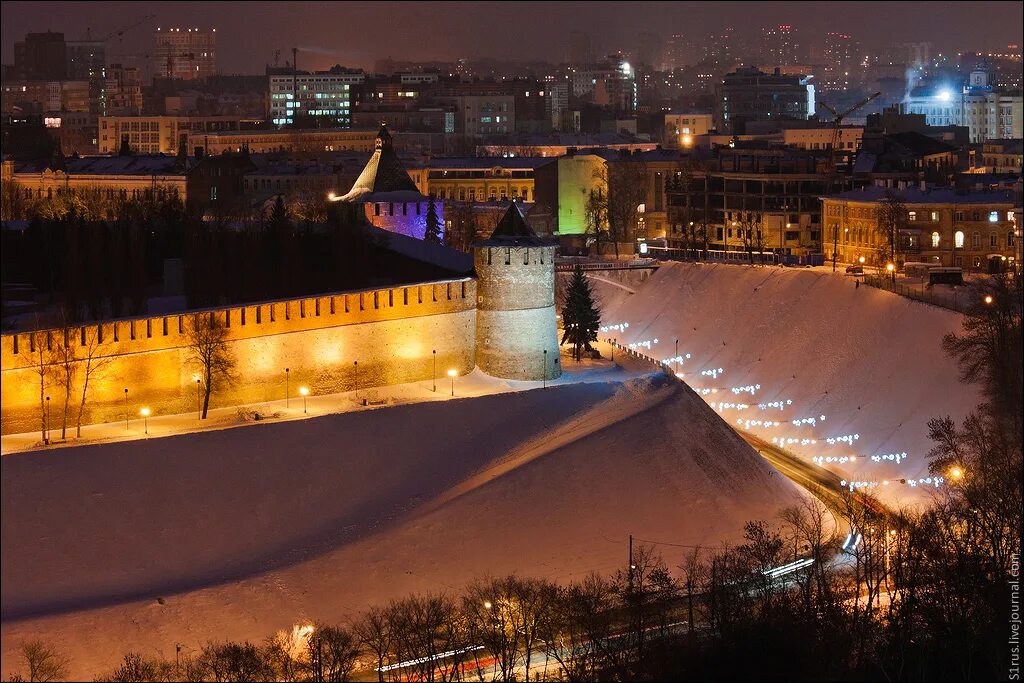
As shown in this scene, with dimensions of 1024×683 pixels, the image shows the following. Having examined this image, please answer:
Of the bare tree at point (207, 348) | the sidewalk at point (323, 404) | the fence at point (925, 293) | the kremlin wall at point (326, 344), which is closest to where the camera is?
the sidewalk at point (323, 404)

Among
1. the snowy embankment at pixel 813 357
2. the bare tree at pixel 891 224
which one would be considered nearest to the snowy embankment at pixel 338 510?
the snowy embankment at pixel 813 357

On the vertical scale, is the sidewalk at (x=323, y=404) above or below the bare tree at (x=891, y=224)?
below

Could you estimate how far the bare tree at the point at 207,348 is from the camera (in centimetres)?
3553

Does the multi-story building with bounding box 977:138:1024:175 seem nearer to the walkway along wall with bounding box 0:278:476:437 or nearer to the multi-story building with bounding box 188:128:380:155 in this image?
the multi-story building with bounding box 188:128:380:155

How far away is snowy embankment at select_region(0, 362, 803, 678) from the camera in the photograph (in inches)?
1147

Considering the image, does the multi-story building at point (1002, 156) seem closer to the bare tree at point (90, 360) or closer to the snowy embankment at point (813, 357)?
the snowy embankment at point (813, 357)

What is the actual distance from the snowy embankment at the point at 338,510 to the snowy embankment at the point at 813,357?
4.22m

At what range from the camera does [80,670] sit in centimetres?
2731

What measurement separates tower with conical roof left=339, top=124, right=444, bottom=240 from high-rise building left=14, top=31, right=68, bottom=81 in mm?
80720

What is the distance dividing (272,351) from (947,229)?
23.6 meters

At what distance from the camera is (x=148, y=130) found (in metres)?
102

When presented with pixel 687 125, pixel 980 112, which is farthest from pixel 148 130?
pixel 980 112

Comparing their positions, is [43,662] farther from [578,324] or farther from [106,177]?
[106,177]

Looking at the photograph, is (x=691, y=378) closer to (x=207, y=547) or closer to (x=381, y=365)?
(x=381, y=365)
